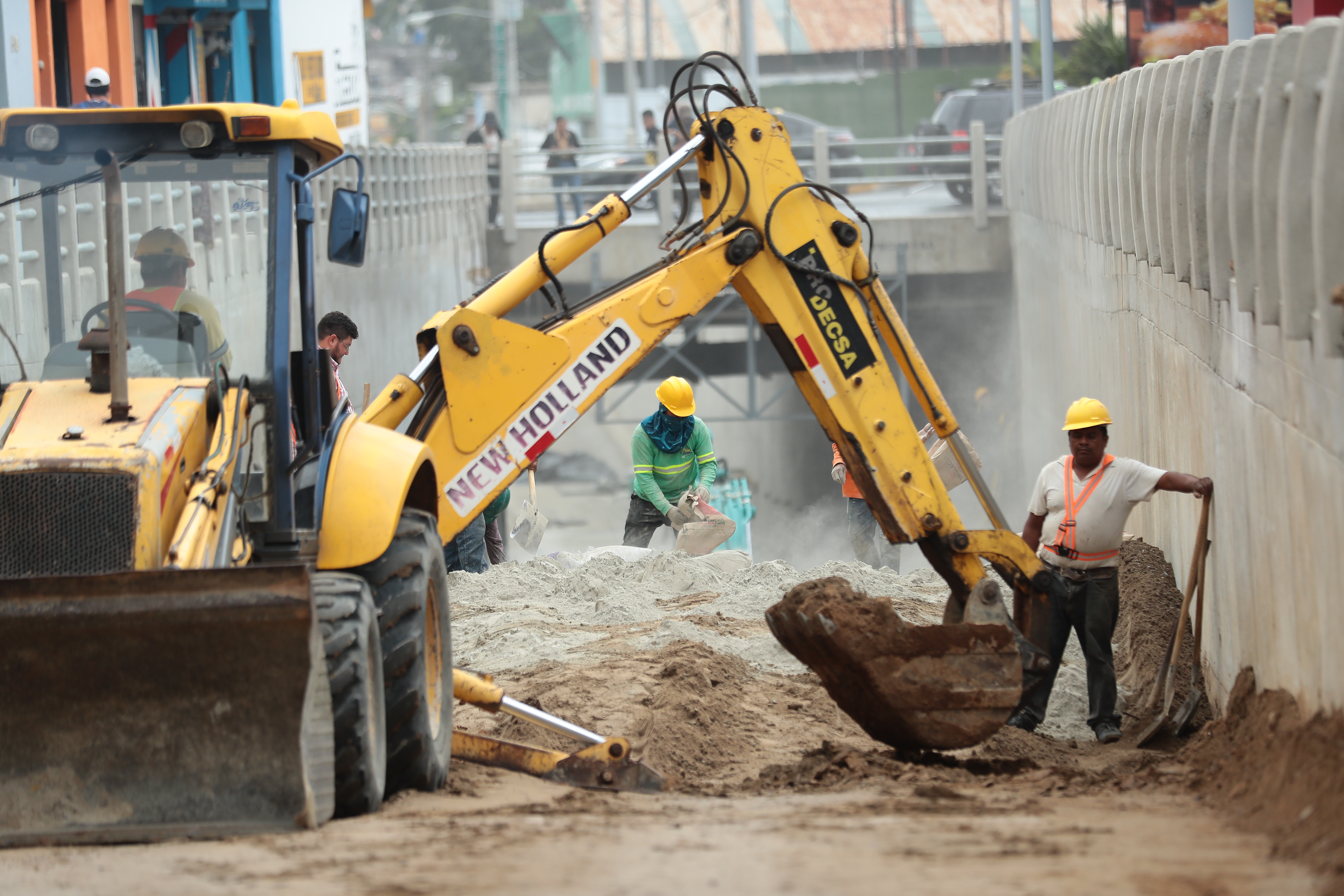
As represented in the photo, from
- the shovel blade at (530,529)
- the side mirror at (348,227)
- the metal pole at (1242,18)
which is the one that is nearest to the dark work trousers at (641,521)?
the shovel blade at (530,529)

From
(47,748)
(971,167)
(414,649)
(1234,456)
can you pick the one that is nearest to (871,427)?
(1234,456)

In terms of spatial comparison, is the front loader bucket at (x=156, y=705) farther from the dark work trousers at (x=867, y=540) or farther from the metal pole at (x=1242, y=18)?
the metal pole at (x=1242, y=18)

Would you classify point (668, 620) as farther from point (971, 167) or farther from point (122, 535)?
point (971, 167)

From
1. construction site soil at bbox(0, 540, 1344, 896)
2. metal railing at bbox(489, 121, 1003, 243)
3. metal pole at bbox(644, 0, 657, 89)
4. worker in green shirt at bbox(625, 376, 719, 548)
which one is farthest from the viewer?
metal pole at bbox(644, 0, 657, 89)

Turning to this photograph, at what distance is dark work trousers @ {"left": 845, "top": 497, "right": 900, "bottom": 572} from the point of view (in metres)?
11.9

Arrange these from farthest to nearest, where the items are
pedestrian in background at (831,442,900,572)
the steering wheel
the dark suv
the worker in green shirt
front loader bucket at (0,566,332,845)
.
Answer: the dark suv, pedestrian in background at (831,442,900,572), the worker in green shirt, the steering wheel, front loader bucket at (0,566,332,845)

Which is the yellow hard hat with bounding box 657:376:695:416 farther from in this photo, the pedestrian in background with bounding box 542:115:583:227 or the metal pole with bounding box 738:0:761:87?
the metal pole with bounding box 738:0:761:87

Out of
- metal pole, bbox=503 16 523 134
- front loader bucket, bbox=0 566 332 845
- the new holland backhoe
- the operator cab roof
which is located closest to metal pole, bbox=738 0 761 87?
metal pole, bbox=503 16 523 134

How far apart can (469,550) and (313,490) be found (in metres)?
6.23

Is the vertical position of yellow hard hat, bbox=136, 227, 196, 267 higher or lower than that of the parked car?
lower

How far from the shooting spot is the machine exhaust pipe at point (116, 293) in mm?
4844

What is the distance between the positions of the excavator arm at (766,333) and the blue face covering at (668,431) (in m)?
4.49

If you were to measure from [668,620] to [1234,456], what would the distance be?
3917 millimetres

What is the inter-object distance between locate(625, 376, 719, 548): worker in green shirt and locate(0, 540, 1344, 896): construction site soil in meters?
2.68
